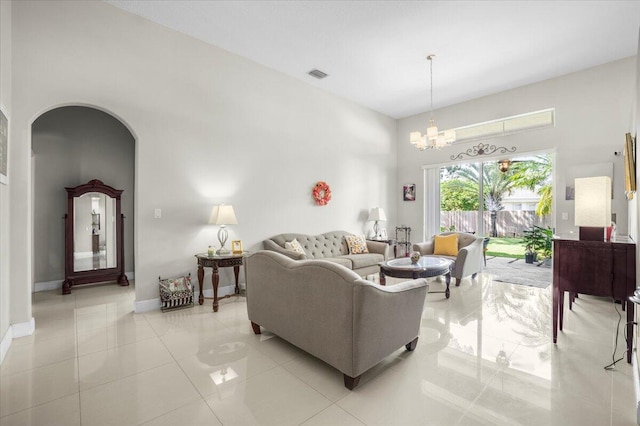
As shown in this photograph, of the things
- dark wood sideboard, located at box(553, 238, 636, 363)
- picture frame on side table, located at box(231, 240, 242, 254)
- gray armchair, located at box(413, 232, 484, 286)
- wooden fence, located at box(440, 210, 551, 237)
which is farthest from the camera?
wooden fence, located at box(440, 210, 551, 237)

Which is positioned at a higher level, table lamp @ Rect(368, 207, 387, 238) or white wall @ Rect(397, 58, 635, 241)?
white wall @ Rect(397, 58, 635, 241)

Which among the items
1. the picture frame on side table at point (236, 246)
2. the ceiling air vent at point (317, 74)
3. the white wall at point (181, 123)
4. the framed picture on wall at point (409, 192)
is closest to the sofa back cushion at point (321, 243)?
the white wall at point (181, 123)

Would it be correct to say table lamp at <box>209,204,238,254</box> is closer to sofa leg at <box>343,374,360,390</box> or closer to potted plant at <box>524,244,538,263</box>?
sofa leg at <box>343,374,360,390</box>

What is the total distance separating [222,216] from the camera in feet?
13.1

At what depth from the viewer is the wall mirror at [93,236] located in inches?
181

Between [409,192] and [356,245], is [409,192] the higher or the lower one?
the higher one

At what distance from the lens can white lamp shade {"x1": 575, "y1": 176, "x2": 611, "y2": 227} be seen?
2.55 m

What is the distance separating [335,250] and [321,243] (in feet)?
1.16

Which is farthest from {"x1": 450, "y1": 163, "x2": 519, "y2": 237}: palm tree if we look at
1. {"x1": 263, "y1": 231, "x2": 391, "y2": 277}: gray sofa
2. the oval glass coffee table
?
the oval glass coffee table

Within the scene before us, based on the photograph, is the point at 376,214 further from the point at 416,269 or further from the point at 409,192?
the point at 416,269

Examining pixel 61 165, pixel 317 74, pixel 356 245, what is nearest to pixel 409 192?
pixel 356 245

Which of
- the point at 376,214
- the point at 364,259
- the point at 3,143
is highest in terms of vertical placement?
the point at 3,143

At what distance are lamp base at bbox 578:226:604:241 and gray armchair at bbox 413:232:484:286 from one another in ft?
6.69

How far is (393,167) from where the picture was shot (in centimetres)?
741
